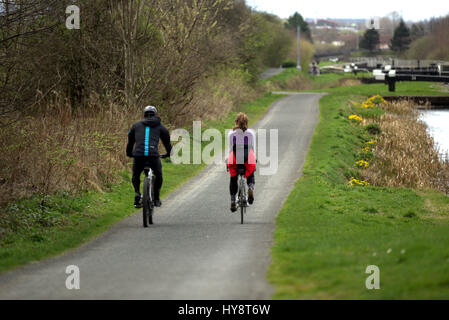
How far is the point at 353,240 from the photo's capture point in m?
10.7

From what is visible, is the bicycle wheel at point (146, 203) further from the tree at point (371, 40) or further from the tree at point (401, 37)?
the tree at point (371, 40)

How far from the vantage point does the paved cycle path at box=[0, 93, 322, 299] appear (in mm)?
7805

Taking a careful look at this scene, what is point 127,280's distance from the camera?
332 inches

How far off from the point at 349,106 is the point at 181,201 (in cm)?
2855

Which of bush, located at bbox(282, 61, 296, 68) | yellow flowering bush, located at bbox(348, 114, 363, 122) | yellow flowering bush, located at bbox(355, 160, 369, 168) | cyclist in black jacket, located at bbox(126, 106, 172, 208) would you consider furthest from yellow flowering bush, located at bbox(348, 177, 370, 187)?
bush, located at bbox(282, 61, 296, 68)

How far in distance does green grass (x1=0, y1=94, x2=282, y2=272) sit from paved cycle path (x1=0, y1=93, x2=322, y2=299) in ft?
1.16

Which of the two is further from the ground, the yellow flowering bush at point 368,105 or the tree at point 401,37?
the tree at point 401,37

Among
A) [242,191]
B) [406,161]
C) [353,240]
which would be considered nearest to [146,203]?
[242,191]

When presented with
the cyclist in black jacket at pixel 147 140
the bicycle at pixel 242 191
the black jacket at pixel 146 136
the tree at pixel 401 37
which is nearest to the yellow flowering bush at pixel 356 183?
the bicycle at pixel 242 191

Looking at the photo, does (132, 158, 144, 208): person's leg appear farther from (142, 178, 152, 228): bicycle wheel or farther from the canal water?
the canal water

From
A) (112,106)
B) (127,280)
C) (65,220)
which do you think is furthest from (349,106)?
(127,280)

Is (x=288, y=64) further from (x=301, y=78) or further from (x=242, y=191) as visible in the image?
(x=242, y=191)

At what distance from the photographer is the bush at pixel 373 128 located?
111 ft

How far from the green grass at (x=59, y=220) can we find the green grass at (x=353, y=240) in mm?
3756
